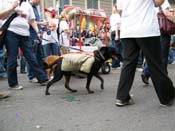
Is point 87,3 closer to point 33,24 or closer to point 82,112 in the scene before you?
point 33,24

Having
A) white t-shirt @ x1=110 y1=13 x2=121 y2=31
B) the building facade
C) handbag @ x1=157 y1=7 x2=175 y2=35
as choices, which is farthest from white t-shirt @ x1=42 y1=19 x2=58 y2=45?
the building facade

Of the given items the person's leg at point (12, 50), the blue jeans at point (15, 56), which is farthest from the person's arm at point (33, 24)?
the person's leg at point (12, 50)

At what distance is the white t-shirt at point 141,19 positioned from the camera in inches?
200

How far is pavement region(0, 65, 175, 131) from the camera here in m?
4.46

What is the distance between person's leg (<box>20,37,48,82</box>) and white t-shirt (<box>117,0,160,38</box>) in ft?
8.55

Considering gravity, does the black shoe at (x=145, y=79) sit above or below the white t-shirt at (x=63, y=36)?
below

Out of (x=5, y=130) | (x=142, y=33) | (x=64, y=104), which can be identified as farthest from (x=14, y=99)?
(x=142, y=33)

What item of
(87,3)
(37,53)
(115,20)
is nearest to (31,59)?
(37,53)

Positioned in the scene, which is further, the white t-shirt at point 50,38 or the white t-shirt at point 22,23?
the white t-shirt at point 50,38

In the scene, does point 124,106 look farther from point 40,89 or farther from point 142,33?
point 40,89

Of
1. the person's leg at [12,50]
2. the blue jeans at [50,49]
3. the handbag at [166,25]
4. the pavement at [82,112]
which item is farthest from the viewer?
the blue jeans at [50,49]

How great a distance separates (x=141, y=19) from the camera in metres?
5.11

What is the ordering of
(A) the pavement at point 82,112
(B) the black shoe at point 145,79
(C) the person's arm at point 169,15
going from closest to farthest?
(A) the pavement at point 82,112 → (C) the person's arm at point 169,15 → (B) the black shoe at point 145,79

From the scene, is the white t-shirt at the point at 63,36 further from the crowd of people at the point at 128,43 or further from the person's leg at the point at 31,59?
the person's leg at the point at 31,59
